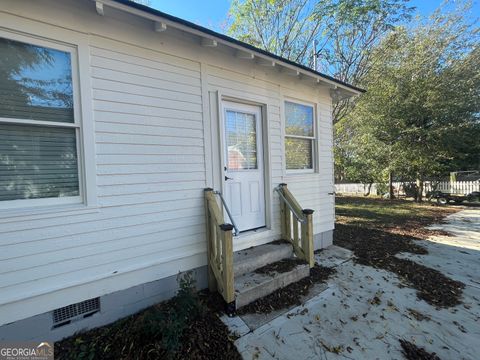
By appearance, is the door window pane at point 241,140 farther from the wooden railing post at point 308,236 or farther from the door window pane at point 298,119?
the wooden railing post at point 308,236

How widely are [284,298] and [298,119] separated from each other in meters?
3.14

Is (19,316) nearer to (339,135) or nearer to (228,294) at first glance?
(228,294)

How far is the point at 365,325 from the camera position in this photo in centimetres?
250

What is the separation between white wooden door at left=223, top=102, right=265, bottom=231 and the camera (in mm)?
3570

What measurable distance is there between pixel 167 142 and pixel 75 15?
149cm

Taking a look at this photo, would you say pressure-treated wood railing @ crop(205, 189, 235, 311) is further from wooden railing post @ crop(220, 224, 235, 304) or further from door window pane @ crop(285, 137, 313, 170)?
door window pane @ crop(285, 137, 313, 170)

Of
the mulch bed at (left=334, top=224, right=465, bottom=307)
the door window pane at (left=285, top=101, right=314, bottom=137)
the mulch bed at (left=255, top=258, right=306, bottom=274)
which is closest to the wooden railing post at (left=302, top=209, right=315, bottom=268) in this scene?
the mulch bed at (left=255, top=258, right=306, bottom=274)

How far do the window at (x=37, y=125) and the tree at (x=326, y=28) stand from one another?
7887 mm

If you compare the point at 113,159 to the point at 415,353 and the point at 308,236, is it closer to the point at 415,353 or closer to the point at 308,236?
the point at 308,236

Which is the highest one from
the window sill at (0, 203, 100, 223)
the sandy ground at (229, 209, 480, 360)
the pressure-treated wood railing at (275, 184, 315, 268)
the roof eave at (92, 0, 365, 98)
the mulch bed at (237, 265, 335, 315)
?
the roof eave at (92, 0, 365, 98)

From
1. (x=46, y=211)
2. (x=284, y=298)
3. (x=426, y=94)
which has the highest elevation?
(x=426, y=94)

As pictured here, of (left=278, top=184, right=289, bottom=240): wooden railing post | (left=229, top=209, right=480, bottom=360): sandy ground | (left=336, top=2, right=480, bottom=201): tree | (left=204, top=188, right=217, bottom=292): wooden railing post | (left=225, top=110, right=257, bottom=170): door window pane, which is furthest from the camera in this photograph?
(left=336, top=2, right=480, bottom=201): tree

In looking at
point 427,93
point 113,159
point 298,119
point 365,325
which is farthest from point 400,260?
point 427,93

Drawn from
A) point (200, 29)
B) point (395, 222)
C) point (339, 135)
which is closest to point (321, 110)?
point (200, 29)
